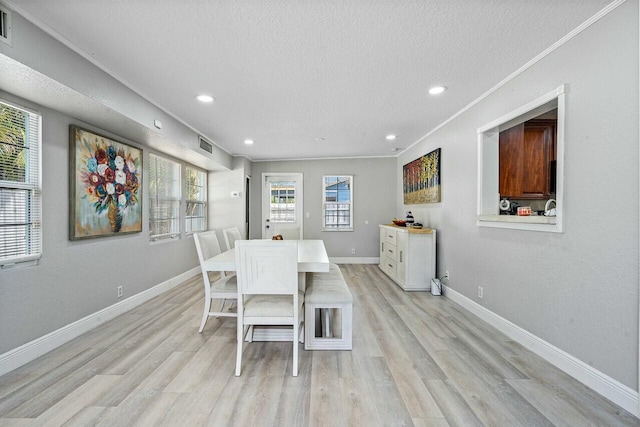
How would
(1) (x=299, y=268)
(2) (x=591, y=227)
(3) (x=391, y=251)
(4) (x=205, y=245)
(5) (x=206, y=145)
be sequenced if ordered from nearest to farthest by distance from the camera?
(2) (x=591, y=227), (1) (x=299, y=268), (4) (x=205, y=245), (5) (x=206, y=145), (3) (x=391, y=251)

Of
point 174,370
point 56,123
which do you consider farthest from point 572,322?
point 56,123

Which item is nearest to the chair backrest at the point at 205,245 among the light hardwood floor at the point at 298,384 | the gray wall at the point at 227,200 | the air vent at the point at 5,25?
the light hardwood floor at the point at 298,384

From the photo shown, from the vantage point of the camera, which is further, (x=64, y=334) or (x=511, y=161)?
(x=511, y=161)

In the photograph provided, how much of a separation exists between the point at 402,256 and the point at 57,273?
4.04 m

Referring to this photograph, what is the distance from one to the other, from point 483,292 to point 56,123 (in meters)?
4.41

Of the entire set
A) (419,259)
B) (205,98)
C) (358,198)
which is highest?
(205,98)

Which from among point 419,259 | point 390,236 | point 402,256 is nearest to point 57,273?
point 402,256

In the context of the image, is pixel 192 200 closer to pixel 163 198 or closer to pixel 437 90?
pixel 163 198

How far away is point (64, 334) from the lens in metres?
2.37

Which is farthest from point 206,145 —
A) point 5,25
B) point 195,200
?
point 5,25

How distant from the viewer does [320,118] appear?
352 cm

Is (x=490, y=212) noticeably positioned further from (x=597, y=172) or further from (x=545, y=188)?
(x=597, y=172)

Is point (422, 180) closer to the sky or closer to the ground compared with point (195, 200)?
closer to the sky

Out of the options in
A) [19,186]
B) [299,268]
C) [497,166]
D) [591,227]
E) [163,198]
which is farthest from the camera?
[163,198]
